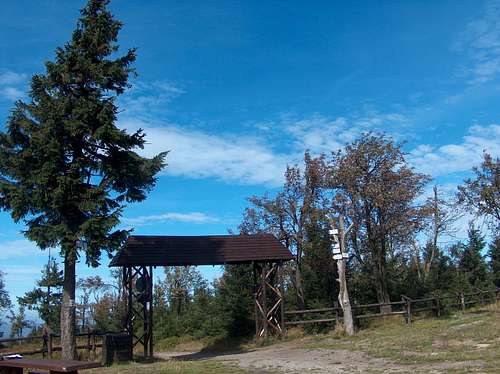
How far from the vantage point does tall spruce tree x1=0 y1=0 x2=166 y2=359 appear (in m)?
17.0

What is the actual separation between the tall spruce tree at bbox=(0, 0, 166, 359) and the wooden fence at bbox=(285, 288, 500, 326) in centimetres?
1044

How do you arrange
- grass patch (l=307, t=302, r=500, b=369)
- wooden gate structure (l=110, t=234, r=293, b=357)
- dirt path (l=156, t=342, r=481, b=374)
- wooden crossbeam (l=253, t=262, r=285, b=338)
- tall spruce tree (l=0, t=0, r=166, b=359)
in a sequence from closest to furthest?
dirt path (l=156, t=342, r=481, b=374) → grass patch (l=307, t=302, r=500, b=369) → tall spruce tree (l=0, t=0, r=166, b=359) → wooden gate structure (l=110, t=234, r=293, b=357) → wooden crossbeam (l=253, t=262, r=285, b=338)

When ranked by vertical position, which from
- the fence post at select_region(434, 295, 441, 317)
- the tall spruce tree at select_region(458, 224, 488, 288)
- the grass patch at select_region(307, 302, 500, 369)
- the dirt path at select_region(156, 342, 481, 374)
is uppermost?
the tall spruce tree at select_region(458, 224, 488, 288)

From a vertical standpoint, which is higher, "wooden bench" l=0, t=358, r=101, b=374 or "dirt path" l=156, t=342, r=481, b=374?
"wooden bench" l=0, t=358, r=101, b=374

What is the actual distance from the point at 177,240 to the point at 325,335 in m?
7.60

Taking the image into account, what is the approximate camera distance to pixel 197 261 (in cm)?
2202

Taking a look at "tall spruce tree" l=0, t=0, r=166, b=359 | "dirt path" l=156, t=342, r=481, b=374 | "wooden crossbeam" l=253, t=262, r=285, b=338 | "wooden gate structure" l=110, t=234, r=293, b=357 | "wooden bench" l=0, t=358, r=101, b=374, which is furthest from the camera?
"wooden crossbeam" l=253, t=262, r=285, b=338

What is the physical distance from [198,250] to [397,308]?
1185 cm

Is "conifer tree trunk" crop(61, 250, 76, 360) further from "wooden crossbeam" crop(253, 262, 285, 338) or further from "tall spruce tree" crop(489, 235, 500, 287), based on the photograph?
A: "tall spruce tree" crop(489, 235, 500, 287)

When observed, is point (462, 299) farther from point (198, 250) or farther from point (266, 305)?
point (198, 250)

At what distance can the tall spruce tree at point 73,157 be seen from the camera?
667 inches

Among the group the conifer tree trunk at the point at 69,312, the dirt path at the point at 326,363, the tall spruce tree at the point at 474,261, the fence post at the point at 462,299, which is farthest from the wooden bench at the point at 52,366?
the tall spruce tree at the point at 474,261

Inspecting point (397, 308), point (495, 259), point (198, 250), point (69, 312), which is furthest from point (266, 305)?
point (495, 259)

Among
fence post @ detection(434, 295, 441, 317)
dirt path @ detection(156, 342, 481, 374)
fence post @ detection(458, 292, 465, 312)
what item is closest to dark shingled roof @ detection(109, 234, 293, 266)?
dirt path @ detection(156, 342, 481, 374)
